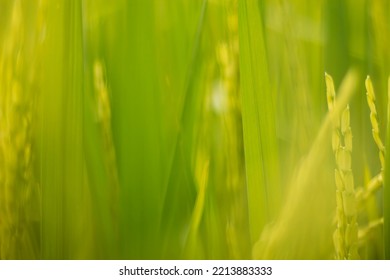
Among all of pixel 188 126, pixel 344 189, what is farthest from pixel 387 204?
pixel 188 126

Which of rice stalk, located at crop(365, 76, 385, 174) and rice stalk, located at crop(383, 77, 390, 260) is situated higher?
rice stalk, located at crop(365, 76, 385, 174)

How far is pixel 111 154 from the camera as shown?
66cm

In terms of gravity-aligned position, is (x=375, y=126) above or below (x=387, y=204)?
above

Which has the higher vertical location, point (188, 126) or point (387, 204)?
point (188, 126)

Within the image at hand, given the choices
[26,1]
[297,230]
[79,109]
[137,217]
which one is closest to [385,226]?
[297,230]

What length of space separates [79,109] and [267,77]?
0.90 feet

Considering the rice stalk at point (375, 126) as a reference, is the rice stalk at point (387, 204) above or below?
below

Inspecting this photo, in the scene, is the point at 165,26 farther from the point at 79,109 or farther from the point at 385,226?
the point at 385,226

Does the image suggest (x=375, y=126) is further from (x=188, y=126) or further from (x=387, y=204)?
(x=188, y=126)

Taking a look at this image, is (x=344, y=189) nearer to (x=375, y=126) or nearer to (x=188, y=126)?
(x=375, y=126)

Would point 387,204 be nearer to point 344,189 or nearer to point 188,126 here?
point 344,189

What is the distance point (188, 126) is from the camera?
662mm

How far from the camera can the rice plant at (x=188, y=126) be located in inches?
25.7

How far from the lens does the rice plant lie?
2.14 feet
